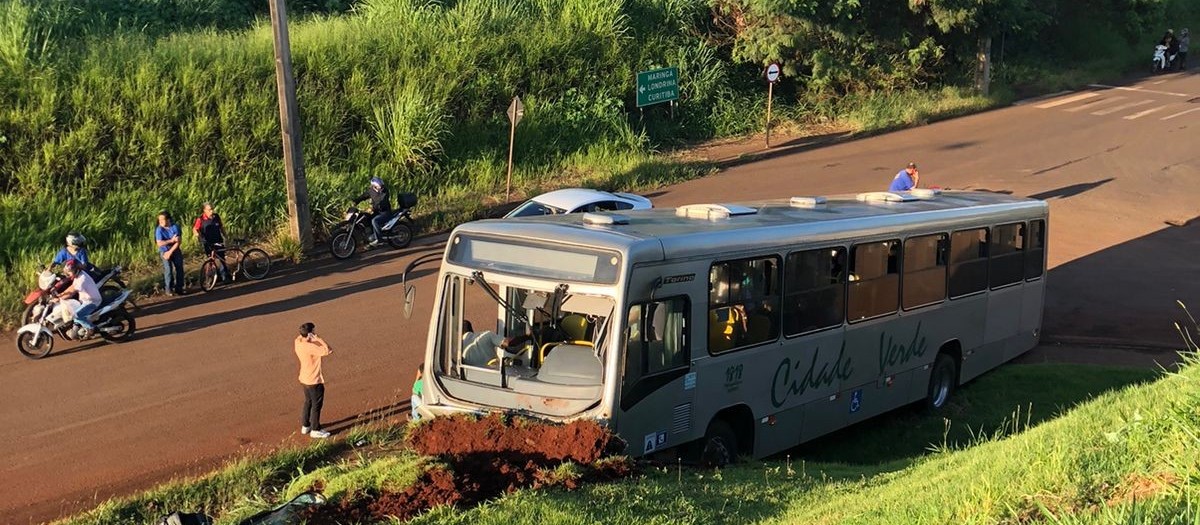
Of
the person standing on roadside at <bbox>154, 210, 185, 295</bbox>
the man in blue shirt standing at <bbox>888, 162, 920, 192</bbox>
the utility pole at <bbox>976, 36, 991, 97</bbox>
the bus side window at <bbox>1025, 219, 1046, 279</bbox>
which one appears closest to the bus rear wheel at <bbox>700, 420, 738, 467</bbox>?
the bus side window at <bbox>1025, 219, 1046, 279</bbox>

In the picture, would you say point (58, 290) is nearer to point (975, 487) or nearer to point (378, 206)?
point (378, 206)

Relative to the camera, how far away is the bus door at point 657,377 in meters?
9.67

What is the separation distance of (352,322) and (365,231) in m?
5.26

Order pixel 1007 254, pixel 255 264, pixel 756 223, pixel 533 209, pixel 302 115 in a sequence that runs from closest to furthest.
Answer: pixel 756 223
pixel 1007 254
pixel 255 264
pixel 533 209
pixel 302 115

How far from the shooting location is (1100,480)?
581cm

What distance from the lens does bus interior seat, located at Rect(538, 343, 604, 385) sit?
9797 millimetres

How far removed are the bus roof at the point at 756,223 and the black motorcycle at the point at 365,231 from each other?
10.0 metres

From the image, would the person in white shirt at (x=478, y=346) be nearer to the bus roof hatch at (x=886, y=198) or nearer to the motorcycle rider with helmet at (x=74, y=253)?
the bus roof hatch at (x=886, y=198)

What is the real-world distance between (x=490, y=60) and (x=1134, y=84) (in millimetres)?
28937

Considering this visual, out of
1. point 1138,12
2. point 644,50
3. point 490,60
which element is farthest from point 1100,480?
point 1138,12

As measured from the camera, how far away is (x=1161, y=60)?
4759 centimetres

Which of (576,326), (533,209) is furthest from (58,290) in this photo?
(576,326)

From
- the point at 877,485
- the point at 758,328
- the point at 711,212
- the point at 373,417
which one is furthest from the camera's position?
the point at 373,417

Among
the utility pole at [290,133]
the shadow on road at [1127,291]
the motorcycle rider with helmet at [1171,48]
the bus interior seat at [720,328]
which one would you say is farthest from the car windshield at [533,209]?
the motorcycle rider with helmet at [1171,48]
